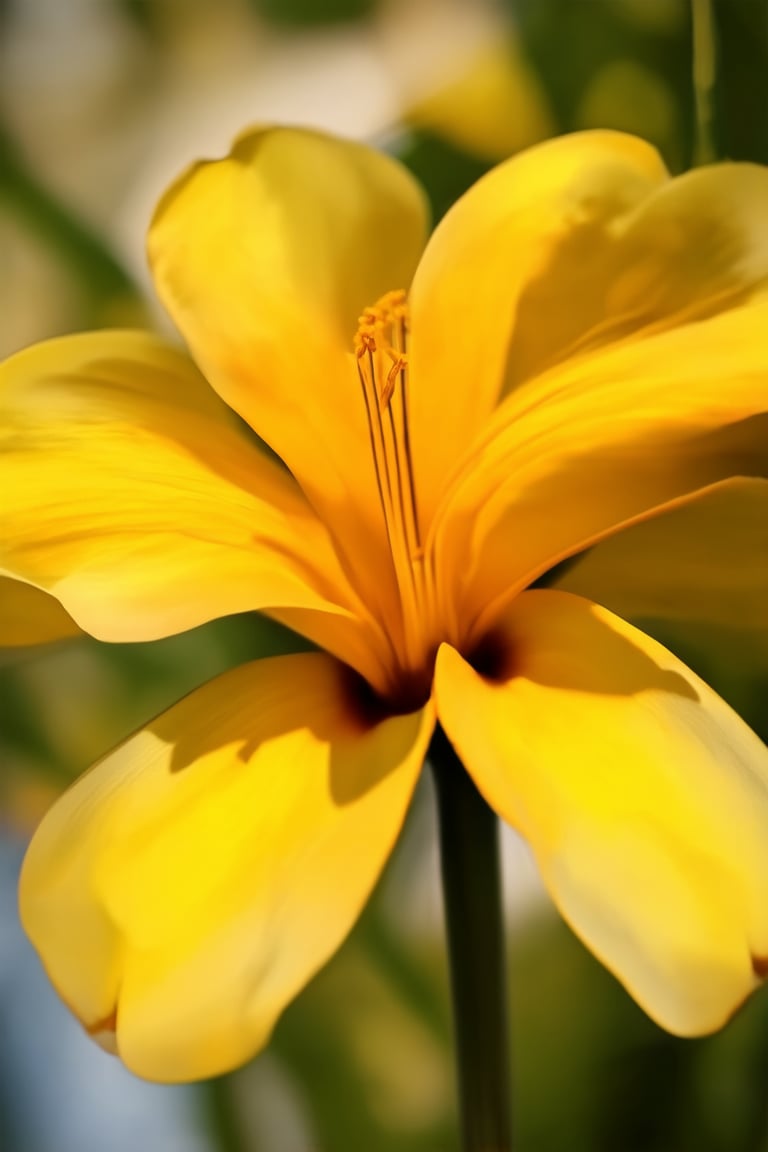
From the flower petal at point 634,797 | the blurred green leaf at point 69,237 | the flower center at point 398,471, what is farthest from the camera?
the blurred green leaf at point 69,237

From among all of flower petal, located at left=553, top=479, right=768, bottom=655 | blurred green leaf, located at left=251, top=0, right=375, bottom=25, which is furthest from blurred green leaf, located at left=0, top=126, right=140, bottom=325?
flower petal, located at left=553, top=479, right=768, bottom=655

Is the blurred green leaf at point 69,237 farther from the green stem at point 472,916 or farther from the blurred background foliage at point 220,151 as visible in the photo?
the green stem at point 472,916

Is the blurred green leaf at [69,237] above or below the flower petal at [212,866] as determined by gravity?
above

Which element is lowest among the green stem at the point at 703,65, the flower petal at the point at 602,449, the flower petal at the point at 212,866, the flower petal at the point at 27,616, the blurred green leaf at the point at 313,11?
the flower petal at the point at 212,866

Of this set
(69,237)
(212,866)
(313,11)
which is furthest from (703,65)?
(212,866)

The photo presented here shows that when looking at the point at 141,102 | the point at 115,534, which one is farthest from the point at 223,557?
the point at 141,102

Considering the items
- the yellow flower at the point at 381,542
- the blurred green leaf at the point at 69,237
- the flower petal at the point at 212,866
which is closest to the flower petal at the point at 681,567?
the yellow flower at the point at 381,542

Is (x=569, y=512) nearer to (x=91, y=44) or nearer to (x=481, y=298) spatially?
(x=481, y=298)
